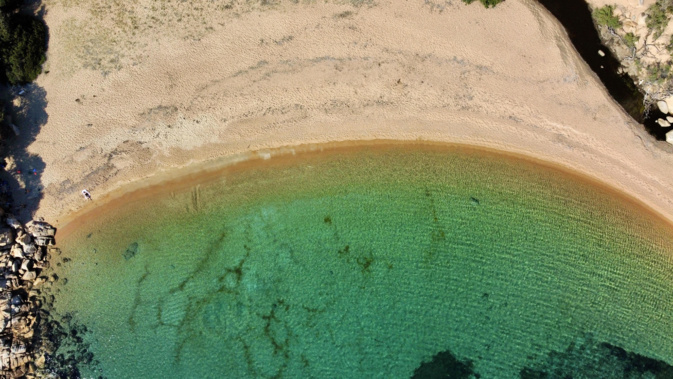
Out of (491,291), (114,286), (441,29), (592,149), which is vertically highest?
(441,29)

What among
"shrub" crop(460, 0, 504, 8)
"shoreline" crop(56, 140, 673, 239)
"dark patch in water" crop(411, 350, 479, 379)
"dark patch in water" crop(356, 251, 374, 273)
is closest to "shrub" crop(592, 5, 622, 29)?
"shrub" crop(460, 0, 504, 8)

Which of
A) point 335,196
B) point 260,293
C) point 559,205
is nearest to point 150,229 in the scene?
point 260,293

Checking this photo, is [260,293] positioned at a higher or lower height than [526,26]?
lower

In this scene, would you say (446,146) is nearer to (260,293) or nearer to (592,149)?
(592,149)

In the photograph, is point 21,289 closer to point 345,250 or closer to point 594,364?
point 345,250

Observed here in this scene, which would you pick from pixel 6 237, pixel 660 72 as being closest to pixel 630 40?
pixel 660 72

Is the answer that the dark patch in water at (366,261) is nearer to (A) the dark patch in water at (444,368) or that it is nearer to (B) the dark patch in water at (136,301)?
(A) the dark patch in water at (444,368)

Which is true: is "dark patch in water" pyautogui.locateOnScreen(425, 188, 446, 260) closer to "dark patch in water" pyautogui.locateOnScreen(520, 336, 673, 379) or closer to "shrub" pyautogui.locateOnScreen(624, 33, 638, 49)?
"dark patch in water" pyautogui.locateOnScreen(520, 336, 673, 379)
